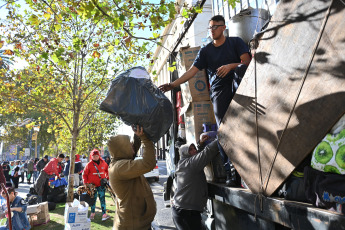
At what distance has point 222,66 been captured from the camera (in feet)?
9.32

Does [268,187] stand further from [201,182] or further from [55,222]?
[55,222]

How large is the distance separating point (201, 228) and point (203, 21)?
2383 cm

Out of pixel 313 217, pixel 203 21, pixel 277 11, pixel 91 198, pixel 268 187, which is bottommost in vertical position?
pixel 91 198

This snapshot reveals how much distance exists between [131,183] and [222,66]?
1600mm

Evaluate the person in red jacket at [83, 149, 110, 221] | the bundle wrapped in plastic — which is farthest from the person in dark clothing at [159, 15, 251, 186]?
the person in red jacket at [83, 149, 110, 221]

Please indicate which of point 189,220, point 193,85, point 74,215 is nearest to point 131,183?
point 189,220

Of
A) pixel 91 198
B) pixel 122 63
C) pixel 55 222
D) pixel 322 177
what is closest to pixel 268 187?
pixel 322 177

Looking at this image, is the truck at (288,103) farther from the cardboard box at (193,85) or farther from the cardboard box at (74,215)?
the cardboard box at (74,215)

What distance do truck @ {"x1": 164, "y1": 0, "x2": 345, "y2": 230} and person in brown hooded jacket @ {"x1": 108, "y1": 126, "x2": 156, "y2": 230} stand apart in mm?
809

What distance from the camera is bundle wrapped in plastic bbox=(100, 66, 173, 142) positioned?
2469mm

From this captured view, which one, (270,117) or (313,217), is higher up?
(270,117)

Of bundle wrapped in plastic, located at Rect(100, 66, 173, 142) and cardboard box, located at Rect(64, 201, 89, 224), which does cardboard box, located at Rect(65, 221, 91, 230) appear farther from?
bundle wrapped in plastic, located at Rect(100, 66, 173, 142)

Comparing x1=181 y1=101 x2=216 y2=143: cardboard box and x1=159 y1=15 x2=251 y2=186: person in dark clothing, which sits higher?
x1=159 y1=15 x2=251 y2=186: person in dark clothing

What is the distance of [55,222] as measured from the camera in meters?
6.89
